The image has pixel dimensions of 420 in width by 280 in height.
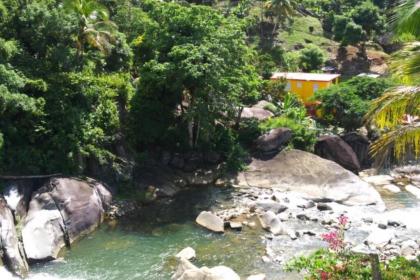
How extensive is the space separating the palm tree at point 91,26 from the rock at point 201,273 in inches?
568

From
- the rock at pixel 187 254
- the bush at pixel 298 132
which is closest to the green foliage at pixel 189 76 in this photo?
the bush at pixel 298 132

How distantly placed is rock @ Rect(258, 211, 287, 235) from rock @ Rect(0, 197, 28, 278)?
10.9 m

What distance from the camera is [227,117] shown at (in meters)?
33.1

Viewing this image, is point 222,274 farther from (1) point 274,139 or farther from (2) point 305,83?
(2) point 305,83

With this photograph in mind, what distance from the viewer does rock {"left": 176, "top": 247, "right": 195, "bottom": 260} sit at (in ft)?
68.8

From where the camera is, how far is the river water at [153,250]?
19.8 m

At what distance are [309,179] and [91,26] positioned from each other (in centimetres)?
1531

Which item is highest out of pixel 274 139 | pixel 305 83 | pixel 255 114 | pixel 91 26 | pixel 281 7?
pixel 281 7

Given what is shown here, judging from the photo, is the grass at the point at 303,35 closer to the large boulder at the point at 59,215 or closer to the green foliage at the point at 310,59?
the green foliage at the point at 310,59

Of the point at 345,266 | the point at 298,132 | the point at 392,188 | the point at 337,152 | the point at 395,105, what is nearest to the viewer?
the point at 345,266

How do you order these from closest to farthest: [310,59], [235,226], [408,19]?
[408,19]
[235,226]
[310,59]

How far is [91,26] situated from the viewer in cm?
2823

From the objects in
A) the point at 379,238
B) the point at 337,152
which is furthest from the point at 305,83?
the point at 379,238

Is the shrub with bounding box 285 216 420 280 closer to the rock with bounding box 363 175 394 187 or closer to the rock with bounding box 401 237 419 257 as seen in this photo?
the rock with bounding box 401 237 419 257
